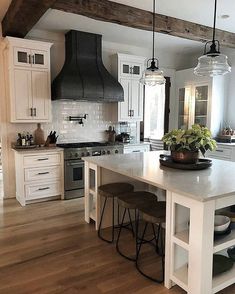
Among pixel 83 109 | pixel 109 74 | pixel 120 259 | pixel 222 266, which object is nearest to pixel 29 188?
pixel 83 109

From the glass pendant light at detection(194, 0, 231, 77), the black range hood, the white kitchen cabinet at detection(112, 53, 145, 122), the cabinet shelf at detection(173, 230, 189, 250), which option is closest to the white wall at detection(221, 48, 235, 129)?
the white kitchen cabinet at detection(112, 53, 145, 122)

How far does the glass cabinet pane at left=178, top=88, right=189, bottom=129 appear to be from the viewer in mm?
5957

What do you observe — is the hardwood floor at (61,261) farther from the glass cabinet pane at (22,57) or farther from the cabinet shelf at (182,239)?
the glass cabinet pane at (22,57)

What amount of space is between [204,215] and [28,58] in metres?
3.61

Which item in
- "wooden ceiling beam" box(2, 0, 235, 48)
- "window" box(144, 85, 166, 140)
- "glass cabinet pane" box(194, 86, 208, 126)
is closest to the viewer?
"wooden ceiling beam" box(2, 0, 235, 48)

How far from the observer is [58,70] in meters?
4.73

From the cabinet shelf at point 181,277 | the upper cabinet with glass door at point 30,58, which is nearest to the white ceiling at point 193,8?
the upper cabinet with glass door at point 30,58

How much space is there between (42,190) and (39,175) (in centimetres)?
26

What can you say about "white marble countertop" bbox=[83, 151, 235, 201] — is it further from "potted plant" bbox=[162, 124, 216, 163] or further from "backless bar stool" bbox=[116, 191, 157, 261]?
"backless bar stool" bbox=[116, 191, 157, 261]

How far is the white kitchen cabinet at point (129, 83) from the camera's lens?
505cm

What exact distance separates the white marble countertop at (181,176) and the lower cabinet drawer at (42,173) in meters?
1.31

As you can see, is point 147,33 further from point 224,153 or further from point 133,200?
point 133,200

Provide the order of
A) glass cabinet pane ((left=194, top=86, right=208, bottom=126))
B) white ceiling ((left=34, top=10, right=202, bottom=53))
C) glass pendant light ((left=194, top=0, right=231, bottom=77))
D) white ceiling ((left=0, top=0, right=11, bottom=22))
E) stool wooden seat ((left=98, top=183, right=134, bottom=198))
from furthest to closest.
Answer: glass cabinet pane ((left=194, top=86, right=208, bottom=126)) < white ceiling ((left=34, top=10, right=202, bottom=53)) < white ceiling ((left=0, top=0, right=11, bottom=22)) < stool wooden seat ((left=98, top=183, right=134, bottom=198)) < glass pendant light ((left=194, top=0, right=231, bottom=77))

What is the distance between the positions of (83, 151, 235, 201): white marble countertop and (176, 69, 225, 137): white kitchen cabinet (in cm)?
270
